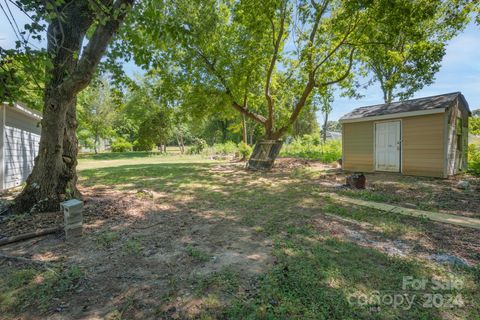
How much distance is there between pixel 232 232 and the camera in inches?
136

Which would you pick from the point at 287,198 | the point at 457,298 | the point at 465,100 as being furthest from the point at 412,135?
the point at 457,298

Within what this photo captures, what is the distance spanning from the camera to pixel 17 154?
726cm

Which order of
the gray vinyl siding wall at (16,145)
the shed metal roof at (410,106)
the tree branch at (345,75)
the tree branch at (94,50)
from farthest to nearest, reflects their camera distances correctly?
1. the tree branch at (345,75)
2. the shed metal roof at (410,106)
3. the gray vinyl siding wall at (16,145)
4. the tree branch at (94,50)

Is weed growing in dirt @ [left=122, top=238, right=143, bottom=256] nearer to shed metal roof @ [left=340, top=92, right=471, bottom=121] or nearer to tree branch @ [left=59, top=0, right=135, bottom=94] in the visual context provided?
tree branch @ [left=59, top=0, right=135, bottom=94]

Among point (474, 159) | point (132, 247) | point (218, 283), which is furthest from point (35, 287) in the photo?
point (474, 159)

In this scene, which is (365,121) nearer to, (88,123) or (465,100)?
(465,100)

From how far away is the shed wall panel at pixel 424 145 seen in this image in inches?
300

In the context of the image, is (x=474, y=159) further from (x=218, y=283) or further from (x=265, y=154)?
(x=218, y=283)

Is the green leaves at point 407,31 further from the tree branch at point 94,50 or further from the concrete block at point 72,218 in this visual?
the concrete block at point 72,218

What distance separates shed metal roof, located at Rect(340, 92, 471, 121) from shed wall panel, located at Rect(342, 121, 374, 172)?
16.0 inches

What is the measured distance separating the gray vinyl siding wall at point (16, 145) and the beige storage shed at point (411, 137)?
1109cm

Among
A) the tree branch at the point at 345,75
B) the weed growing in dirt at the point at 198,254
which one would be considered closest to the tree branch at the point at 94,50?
the weed growing in dirt at the point at 198,254

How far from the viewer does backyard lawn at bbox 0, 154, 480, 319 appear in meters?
1.85

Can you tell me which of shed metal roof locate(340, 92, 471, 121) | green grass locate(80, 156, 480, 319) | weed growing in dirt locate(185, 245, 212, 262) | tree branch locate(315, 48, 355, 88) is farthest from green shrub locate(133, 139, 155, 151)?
weed growing in dirt locate(185, 245, 212, 262)
